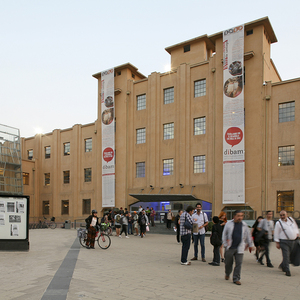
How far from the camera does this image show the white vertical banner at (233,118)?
26.7 meters

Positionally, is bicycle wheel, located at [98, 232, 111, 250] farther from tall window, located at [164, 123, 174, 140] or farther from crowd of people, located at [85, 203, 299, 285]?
tall window, located at [164, 123, 174, 140]

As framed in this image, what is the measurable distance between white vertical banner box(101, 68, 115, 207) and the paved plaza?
22911mm

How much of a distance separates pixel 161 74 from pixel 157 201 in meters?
12.7

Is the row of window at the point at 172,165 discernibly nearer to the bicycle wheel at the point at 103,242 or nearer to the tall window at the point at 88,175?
the tall window at the point at 88,175

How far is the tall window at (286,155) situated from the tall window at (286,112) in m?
2.25

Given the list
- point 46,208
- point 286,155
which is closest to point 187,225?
point 286,155

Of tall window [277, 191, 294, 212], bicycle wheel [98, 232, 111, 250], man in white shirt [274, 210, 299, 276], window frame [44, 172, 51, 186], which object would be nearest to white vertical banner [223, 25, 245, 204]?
tall window [277, 191, 294, 212]

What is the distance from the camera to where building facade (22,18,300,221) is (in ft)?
86.0

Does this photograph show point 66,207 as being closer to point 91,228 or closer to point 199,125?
point 199,125

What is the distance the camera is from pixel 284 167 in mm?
25734

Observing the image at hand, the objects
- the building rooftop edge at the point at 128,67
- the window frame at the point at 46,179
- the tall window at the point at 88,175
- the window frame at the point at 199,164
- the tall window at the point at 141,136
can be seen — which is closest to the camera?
the window frame at the point at 199,164

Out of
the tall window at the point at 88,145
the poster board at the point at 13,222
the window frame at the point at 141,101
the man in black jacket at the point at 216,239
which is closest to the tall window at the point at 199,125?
the window frame at the point at 141,101

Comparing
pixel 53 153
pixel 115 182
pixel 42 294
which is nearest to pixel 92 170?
pixel 115 182

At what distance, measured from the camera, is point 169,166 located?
32.1m
